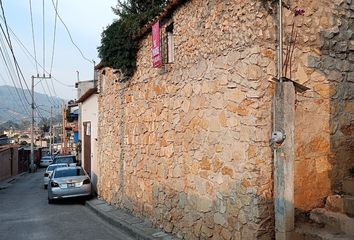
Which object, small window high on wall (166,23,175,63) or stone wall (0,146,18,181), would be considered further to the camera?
stone wall (0,146,18,181)

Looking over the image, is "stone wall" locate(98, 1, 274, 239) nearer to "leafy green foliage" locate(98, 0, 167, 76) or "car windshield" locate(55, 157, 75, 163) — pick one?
"leafy green foliage" locate(98, 0, 167, 76)

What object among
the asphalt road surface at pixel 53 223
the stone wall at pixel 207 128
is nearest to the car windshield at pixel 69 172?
the asphalt road surface at pixel 53 223

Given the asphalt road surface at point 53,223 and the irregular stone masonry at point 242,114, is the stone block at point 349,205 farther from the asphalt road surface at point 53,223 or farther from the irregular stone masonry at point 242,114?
the asphalt road surface at point 53,223

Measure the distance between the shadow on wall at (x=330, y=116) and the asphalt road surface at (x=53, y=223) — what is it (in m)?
4.82

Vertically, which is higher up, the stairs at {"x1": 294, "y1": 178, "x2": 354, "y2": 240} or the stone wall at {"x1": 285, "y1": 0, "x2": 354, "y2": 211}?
the stone wall at {"x1": 285, "y1": 0, "x2": 354, "y2": 211}

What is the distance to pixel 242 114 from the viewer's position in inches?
238

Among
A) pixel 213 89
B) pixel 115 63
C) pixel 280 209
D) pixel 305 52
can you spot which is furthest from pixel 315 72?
pixel 115 63

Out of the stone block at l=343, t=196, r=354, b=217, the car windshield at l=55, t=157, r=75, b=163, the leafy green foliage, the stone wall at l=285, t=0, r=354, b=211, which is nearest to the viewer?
the stone block at l=343, t=196, r=354, b=217

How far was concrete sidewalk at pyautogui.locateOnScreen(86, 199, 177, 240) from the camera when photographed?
868 cm

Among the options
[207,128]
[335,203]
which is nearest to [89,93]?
[207,128]

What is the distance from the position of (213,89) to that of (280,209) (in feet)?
7.52

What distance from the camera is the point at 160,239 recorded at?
27.0ft

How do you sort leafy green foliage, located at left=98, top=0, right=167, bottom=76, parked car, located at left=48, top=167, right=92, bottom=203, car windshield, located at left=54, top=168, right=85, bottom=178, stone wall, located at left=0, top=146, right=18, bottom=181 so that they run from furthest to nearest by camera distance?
stone wall, located at left=0, top=146, right=18, bottom=181, car windshield, located at left=54, top=168, right=85, bottom=178, parked car, located at left=48, top=167, right=92, bottom=203, leafy green foliage, located at left=98, top=0, right=167, bottom=76

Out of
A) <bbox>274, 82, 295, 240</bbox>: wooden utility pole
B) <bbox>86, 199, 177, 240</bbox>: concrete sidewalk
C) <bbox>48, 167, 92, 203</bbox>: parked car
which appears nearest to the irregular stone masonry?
<bbox>274, 82, 295, 240</bbox>: wooden utility pole
